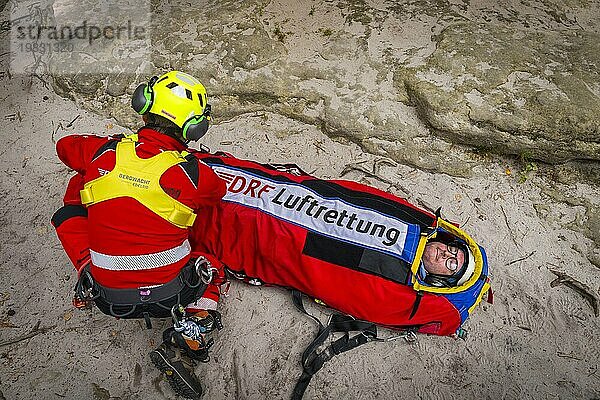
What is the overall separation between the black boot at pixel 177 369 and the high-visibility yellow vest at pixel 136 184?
72 cm

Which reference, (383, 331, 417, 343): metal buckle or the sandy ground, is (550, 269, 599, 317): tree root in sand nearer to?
the sandy ground

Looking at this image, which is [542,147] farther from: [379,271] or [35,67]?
[35,67]

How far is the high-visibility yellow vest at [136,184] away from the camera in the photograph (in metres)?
2.55

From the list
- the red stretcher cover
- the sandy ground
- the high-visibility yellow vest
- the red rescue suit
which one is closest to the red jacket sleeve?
the red rescue suit

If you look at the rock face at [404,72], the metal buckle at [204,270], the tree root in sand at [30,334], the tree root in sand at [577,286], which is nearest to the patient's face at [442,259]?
the tree root in sand at [577,286]

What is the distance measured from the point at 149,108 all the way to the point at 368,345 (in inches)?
68.9

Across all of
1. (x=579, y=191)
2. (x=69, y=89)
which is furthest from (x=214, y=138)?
(x=579, y=191)

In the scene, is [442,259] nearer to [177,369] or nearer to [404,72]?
[177,369]

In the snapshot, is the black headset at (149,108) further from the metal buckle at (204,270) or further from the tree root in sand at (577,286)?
the tree root in sand at (577,286)

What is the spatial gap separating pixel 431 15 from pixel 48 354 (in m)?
3.65

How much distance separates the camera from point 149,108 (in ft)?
9.07

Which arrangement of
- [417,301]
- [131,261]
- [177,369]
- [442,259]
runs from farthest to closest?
[442,259] < [417,301] < [177,369] < [131,261]

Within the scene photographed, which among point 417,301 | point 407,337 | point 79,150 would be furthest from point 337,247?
point 79,150

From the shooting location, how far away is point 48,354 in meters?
3.16
